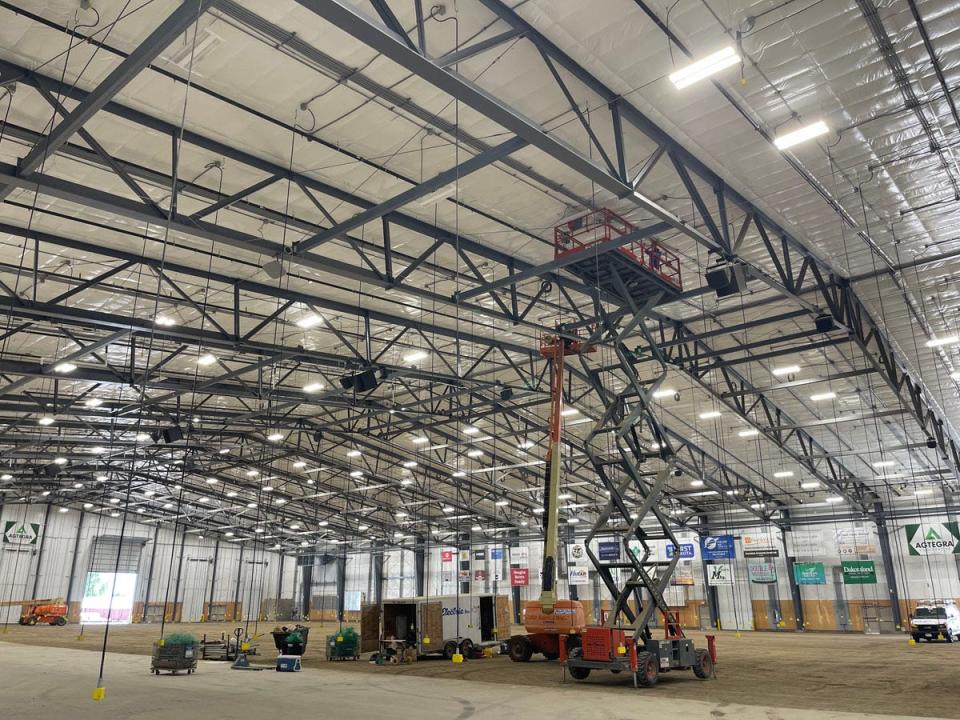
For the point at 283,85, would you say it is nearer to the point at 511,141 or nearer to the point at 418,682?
the point at 511,141

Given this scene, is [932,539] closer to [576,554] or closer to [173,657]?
[576,554]

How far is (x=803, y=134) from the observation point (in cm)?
1048

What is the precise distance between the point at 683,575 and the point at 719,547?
22.1 ft

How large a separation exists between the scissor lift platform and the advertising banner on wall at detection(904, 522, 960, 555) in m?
22.1

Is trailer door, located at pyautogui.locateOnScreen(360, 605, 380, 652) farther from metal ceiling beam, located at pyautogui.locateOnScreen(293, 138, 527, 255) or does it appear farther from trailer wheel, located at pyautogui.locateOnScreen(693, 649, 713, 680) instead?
metal ceiling beam, located at pyautogui.locateOnScreen(293, 138, 527, 255)

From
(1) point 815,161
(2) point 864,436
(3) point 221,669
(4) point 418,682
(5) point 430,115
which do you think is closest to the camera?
(5) point 430,115

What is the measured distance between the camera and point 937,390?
934 inches

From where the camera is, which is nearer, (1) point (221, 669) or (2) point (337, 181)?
(2) point (337, 181)

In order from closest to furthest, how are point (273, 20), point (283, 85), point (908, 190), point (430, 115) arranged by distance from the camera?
point (273, 20) < point (283, 85) < point (430, 115) < point (908, 190)

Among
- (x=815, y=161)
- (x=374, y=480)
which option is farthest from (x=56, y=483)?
(x=815, y=161)

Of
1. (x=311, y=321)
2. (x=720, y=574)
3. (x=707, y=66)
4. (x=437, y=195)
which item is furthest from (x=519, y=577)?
(x=707, y=66)

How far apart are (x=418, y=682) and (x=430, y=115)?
40.7 ft

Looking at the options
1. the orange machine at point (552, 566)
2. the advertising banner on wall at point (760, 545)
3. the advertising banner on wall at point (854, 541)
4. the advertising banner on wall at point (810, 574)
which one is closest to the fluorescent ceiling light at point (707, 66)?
the orange machine at point (552, 566)

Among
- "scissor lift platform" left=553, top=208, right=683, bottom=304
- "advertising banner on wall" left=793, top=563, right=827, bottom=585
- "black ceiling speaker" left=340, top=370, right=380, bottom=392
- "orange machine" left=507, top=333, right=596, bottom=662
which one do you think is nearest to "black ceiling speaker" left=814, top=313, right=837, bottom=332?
"scissor lift platform" left=553, top=208, right=683, bottom=304
